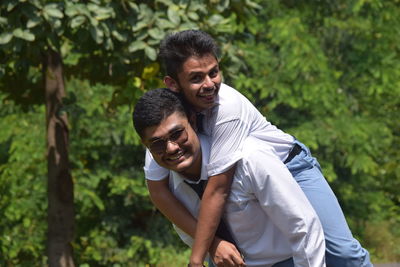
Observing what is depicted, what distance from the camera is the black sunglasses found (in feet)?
10.2

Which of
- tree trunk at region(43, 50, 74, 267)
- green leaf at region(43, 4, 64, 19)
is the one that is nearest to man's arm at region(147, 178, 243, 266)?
green leaf at region(43, 4, 64, 19)

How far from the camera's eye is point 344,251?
324cm

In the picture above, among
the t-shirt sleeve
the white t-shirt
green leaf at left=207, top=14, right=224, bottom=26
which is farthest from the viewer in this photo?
green leaf at left=207, top=14, right=224, bottom=26

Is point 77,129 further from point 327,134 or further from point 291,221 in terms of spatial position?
point 291,221

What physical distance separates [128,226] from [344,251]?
6.60m

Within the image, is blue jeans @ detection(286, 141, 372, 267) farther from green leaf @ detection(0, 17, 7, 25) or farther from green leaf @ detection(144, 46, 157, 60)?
green leaf @ detection(0, 17, 7, 25)

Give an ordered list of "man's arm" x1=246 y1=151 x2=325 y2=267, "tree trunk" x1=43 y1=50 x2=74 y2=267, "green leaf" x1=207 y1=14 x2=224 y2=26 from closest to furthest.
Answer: "man's arm" x1=246 y1=151 x2=325 y2=267, "green leaf" x1=207 y1=14 x2=224 y2=26, "tree trunk" x1=43 y1=50 x2=74 y2=267

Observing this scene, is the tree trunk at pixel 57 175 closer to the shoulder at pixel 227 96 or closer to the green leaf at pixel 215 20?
the green leaf at pixel 215 20

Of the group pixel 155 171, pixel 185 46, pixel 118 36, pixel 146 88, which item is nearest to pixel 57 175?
pixel 146 88

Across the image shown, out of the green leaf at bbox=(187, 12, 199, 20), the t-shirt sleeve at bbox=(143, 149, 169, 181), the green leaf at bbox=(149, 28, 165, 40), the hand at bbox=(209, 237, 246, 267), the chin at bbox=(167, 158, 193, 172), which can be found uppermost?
the chin at bbox=(167, 158, 193, 172)

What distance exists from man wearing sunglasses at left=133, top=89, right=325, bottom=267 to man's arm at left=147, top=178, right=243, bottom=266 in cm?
1

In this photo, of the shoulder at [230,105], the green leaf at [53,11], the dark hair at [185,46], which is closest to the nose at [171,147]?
the shoulder at [230,105]

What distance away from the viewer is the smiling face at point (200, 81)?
327 centimetres

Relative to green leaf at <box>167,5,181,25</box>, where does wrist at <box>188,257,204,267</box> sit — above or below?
above
